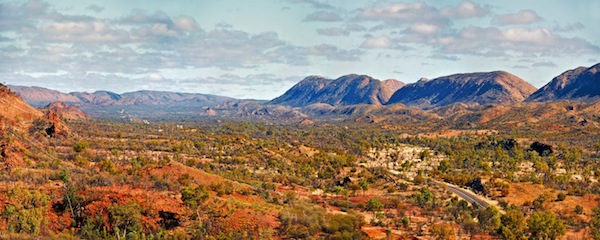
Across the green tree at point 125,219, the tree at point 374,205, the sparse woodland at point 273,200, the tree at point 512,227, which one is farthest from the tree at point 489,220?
the green tree at point 125,219

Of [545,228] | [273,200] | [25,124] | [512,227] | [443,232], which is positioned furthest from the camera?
[25,124]

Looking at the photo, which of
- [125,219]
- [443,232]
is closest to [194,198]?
[125,219]

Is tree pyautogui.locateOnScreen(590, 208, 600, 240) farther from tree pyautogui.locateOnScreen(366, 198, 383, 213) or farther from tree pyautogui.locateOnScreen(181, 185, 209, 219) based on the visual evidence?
tree pyautogui.locateOnScreen(181, 185, 209, 219)

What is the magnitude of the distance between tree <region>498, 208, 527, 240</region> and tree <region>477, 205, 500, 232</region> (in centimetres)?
89

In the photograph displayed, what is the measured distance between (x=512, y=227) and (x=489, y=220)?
5.63 m

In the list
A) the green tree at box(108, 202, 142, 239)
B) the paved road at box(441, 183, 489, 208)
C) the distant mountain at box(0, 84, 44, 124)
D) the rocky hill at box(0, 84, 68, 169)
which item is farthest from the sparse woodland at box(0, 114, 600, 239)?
the distant mountain at box(0, 84, 44, 124)

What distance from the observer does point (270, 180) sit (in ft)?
316

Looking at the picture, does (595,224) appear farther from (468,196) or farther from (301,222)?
(301,222)

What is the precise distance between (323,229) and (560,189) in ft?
194

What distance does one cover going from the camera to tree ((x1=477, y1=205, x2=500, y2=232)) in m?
60.5

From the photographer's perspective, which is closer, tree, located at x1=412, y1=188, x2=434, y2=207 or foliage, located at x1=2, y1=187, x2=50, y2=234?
foliage, located at x1=2, y1=187, x2=50, y2=234

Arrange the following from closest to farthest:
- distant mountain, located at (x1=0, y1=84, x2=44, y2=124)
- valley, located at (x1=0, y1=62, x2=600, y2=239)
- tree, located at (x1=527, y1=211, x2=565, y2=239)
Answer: valley, located at (x1=0, y1=62, x2=600, y2=239), tree, located at (x1=527, y1=211, x2=565, y2=239), distant mountain, located at (x1=0, y1=84, x2=44, y2=124)

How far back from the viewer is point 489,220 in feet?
205

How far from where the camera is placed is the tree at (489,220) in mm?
60528
